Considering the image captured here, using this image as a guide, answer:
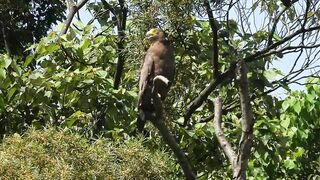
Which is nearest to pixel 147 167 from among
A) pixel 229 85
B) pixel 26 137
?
pixel 26 137

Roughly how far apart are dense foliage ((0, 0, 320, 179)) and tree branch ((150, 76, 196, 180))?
0.23 metres

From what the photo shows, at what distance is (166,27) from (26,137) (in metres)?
1.73

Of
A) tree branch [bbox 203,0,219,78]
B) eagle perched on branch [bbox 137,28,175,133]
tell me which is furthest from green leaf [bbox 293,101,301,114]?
eagle perched on branch [bbox 137,28,175,133]

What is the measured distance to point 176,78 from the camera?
5.67 meters

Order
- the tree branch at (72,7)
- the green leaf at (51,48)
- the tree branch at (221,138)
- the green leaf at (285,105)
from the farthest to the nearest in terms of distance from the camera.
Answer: the tree branch at (72,7) → the green leaf at (285,105) → the green leaf at (51,48) → the tree branch at (221,138)

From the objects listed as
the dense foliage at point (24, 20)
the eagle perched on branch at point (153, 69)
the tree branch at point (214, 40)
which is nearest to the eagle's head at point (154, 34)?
the eagle perched on branch at point (153, 69)

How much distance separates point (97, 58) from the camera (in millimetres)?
6422

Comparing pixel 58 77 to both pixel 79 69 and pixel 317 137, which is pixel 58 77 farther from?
pixel 317 137

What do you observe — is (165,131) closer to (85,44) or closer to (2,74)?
(2,74)

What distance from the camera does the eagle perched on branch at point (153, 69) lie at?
5203mm

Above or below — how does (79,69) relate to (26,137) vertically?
above

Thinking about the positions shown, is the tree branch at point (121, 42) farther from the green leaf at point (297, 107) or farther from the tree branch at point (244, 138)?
the tree branch at point (244, 138)

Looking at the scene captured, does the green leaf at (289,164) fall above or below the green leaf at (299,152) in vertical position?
below

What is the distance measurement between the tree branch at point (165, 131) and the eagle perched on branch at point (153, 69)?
130 millimetres
